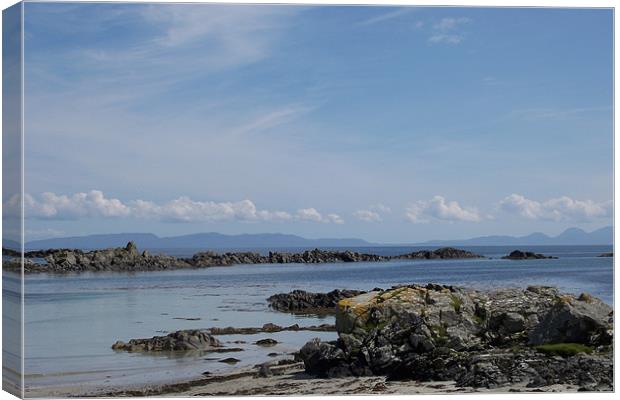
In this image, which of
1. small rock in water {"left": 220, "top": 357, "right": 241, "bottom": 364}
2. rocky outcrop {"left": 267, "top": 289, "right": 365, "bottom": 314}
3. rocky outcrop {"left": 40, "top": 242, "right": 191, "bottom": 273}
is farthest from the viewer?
rocky outcrop {"left": 267, "top": 289, "right": 365, "bottom": 314}

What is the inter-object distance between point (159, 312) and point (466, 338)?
219 inches

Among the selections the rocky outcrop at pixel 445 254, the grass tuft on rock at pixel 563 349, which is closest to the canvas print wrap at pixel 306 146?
the grass tuft on rock at pixel 563 349

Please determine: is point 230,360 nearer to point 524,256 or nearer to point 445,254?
point 524,256

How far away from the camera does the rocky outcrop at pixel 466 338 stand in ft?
50.7

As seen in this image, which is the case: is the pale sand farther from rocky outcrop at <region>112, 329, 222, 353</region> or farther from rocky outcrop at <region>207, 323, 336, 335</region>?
rocky outcrop at <region>207, 323, 336, 335</region>

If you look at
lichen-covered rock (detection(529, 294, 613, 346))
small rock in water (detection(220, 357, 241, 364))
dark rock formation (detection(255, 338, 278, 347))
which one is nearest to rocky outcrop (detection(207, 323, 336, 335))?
dark rock formation (detection(255, 338, 278, 347))

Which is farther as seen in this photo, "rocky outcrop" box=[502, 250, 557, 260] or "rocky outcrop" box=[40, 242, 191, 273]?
"rocky outcrop" box=[502, 250, 557, 260]

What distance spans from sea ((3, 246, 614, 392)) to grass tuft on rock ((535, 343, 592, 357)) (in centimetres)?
161

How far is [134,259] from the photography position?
2083cm

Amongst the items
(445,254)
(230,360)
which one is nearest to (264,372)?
(230,360)

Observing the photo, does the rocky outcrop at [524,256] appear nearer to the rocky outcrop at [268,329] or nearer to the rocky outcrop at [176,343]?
the rocky outcrop at [268,329]

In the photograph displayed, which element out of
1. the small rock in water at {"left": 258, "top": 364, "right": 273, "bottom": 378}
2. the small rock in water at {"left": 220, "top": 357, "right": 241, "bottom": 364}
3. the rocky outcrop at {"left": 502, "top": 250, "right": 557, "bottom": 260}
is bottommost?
the small rock in water at {"left": 258, "top": 364, "right": 273, "bottom": 378}

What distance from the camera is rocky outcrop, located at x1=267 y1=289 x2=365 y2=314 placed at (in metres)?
20.3

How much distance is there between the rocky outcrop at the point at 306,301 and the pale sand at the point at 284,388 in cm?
412
